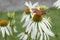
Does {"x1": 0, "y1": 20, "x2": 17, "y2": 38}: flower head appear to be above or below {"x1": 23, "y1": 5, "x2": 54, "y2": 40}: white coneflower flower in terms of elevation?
above

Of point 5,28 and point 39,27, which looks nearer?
point 39,27

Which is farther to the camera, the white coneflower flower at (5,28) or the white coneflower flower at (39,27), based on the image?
the white coneflower flower at (5,28)

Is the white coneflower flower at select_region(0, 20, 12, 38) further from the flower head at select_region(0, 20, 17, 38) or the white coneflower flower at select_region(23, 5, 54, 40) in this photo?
the white coneflower flower at select_region(23, 5, 54, 40)

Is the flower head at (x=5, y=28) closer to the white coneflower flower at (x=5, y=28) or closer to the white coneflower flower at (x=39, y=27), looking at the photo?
the white coneflower flower at (x=5, y=28)

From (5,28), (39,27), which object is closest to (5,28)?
(5,28)

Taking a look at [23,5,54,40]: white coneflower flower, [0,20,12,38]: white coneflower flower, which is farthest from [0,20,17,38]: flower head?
[23,5,54,40]: white coneflower flower

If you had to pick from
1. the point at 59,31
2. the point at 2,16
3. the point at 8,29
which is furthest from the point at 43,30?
the point at 2,16

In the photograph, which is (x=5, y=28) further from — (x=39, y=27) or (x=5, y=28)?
(x=39, y=27)

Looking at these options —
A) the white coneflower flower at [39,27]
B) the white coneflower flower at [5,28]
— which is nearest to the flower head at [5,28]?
the white coneflower flower at [5,28]

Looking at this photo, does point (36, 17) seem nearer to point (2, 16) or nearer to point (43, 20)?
point (43, 20)

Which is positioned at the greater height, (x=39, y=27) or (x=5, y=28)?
(x=5, y=28)

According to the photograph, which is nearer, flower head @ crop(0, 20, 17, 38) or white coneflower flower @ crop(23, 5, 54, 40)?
white coneflower flower @ crop(23, 5, 54, 40)
